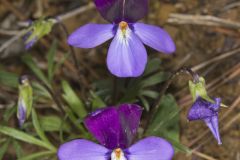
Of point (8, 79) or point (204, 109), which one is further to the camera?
point (8, 79)

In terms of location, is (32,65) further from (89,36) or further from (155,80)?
(89,36)

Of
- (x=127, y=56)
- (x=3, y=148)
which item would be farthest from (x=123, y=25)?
(x=3, y=148)

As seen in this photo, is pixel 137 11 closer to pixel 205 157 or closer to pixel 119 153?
pixel 119 153

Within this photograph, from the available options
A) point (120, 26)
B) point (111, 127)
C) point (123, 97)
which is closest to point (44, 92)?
point (123, 97)

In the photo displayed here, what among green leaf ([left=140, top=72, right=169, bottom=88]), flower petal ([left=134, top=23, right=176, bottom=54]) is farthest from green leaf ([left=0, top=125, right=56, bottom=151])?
flower petal ([left=134, top=23, right=176, bottom=54])

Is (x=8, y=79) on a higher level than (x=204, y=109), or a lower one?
lower

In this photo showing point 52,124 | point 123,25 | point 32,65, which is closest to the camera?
point 123,25

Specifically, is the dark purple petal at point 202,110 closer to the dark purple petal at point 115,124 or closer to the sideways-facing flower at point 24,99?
the dark purple petal at point 115,124
